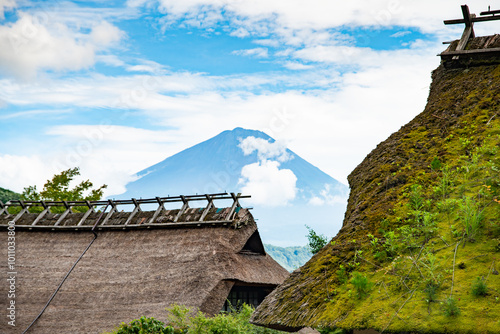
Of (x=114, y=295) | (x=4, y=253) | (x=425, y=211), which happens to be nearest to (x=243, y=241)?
(x=114, y=295)

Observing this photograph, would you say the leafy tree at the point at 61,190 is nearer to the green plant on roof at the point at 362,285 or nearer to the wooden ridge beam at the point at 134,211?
the wooden ridge beam at the point at 134,211

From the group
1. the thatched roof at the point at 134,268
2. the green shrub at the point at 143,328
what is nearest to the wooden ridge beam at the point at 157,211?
the thatched roof at the point at 134,268

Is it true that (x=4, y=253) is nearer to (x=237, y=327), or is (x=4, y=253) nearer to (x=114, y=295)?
(x=114, y=295)

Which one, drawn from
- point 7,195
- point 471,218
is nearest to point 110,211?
point 471,218

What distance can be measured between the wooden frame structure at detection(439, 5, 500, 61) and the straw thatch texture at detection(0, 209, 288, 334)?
9046 mm

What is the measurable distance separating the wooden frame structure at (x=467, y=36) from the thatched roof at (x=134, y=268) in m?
9.04

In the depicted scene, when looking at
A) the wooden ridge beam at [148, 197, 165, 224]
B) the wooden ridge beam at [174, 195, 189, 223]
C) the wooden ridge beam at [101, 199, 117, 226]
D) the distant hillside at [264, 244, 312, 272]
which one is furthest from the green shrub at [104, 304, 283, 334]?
the distant hillside at [264, 244, 312, 272]

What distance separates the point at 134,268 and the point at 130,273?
0.79ft

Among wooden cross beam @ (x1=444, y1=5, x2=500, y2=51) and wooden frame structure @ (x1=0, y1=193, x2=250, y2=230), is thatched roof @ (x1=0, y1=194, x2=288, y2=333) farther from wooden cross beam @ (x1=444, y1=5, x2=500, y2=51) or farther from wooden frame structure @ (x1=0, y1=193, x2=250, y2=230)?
wooden cross beam @ (x1=444, y1=5, x2=500, y2=51)

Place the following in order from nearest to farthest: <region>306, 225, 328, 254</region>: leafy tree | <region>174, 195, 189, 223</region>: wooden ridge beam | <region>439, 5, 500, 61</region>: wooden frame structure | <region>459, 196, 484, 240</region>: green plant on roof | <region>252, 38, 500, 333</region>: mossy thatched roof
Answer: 1. <region>252, 38, 500, 333</region>: mossy thatched roof
2. <region>459, 196, 484, 240</region>: green plant on roof
3. <region>439, 5, 500, 61</region>: wooden frame structure
4. <region>174, 195, 189, 223</region>: wooden ridge beam
5. <region>306, 225, 328, 254</region>: leafy tree

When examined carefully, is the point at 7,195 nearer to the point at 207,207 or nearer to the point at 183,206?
the point at 183,206

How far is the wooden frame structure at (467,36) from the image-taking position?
31.3 ft

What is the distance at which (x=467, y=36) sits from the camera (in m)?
10.4

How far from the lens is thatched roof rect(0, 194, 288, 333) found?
1487 centimetres
